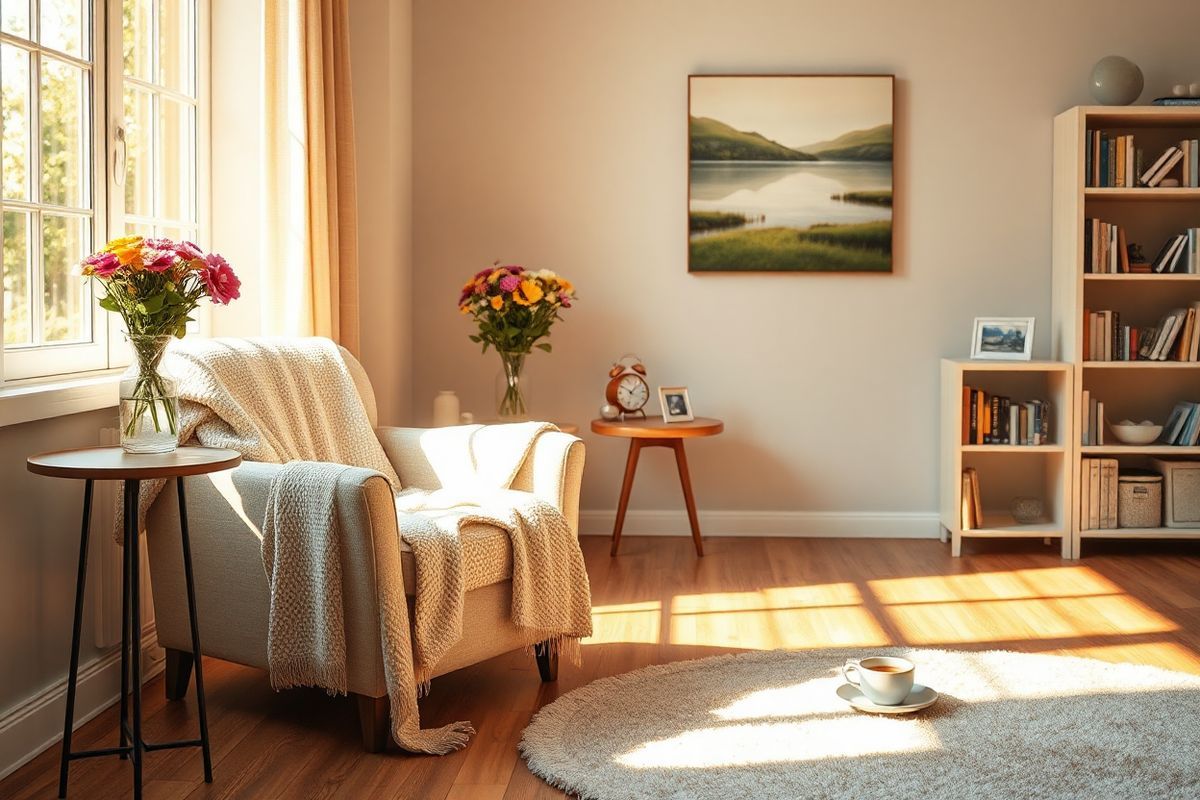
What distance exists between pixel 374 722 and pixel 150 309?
98 cm

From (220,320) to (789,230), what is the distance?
2290mm

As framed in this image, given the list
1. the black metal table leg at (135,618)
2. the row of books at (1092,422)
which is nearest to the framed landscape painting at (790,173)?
the row of books at (1092,422)

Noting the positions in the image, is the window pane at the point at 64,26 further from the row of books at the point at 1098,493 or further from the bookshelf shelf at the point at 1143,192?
the row of books at the point at 1098,493

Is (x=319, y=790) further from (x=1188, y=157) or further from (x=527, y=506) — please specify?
(x=1188, y=157)

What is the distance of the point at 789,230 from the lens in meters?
4.93

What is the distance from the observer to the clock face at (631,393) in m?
4.77

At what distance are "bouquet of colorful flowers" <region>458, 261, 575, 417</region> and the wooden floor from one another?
0.74 metres

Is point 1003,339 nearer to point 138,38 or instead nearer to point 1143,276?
point 1143,276

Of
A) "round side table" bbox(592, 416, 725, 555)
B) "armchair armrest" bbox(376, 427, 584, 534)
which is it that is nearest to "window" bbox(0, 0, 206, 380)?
"armchair armrest" bbox(376, 427, 584, 534)

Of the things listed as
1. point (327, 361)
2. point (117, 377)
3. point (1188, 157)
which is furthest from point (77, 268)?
point (1188, 157)

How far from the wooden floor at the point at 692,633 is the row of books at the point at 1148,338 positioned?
77cm

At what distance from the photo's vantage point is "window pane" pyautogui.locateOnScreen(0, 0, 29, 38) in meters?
2.69

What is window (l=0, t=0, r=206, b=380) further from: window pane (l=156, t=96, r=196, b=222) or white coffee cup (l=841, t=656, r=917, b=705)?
white coffee cup (l=841, t=656, r=917, b=705)

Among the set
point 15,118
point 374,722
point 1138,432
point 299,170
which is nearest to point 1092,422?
point 1138,432
